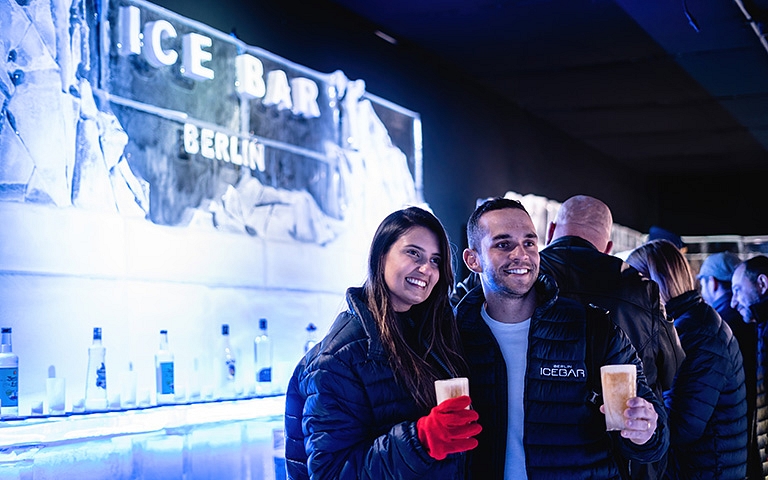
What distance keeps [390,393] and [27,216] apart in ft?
6.60

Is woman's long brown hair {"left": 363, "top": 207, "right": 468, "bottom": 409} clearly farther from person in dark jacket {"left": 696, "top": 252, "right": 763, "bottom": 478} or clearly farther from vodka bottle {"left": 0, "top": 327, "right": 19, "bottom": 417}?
person in dark jacket {"left": 696, "top": 252, "right": 763, "bottom": 478}

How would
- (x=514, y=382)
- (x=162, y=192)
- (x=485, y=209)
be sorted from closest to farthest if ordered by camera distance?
1. (x=514, y=382)
2. (x=485, y=209)
3. (x=162, y=192)

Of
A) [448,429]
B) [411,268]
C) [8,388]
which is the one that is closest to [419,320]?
[411,268]

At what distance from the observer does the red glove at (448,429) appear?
6.26ft

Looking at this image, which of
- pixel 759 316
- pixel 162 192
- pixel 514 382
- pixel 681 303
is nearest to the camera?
pixel 514 382

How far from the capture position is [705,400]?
3.38 meters

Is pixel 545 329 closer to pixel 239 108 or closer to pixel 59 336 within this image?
pixel 59 336

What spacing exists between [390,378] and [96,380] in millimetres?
2036

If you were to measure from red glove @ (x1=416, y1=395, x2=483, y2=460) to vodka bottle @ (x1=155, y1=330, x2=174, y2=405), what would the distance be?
Answer: 7.45ft

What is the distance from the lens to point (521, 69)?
7.06 metres

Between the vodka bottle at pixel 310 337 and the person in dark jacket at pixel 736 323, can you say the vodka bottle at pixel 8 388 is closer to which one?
the vodka bottle at pixel 310 337

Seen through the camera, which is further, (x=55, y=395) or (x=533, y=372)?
(x=55, y=395)

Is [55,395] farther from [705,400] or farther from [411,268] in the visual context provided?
[705,400]

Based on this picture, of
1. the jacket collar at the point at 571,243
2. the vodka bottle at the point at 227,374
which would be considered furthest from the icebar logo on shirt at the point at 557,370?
the vodka bottle at the point at 227,374
